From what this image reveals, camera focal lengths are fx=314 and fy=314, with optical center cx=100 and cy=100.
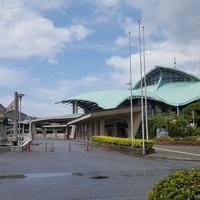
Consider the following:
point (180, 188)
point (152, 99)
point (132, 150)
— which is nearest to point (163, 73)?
point (152, 99)

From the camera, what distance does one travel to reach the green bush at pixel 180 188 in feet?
12.1

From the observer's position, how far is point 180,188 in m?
3.84

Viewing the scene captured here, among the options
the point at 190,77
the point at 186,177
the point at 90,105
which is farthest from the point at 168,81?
the point at 186,177

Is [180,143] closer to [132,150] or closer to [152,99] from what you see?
[132,150]

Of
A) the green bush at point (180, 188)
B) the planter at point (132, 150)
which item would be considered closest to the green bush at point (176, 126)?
the planter at point (132, 150)

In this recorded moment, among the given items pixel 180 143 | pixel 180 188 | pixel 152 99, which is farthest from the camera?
pixel 152 99

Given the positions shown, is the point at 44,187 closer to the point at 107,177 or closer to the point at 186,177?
the point at 107,177

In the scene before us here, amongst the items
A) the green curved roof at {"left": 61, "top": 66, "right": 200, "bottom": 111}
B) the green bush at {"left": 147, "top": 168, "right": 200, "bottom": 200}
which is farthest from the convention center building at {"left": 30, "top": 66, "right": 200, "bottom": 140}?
the green bush at {"left": 147, "top": 168, "right": 200, "bottom": 200}

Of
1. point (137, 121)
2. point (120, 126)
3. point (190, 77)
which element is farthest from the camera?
point (190, 77)

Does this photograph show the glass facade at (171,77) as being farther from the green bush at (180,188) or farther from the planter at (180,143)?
the green bush at (180,188)

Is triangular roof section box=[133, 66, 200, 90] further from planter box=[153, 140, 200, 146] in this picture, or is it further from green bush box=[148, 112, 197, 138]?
planter box=[153, 140, 200, 146]

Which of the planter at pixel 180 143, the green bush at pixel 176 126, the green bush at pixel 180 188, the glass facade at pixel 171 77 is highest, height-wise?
the glass facade at pixel 171 77

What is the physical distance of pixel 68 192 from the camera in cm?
812

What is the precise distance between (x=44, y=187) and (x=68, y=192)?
1.13 meters
